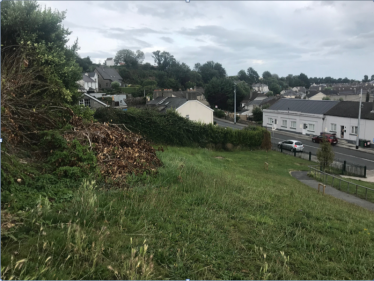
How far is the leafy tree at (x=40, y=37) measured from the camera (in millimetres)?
10484

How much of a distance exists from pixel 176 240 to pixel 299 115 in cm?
4244

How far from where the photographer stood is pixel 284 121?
46344 millimetres

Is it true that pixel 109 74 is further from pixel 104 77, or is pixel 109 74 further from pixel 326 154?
pixel 326 154

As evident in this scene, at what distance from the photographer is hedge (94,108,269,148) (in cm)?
1980

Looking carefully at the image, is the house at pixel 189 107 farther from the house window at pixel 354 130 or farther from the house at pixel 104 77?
the house at pixel 104 77

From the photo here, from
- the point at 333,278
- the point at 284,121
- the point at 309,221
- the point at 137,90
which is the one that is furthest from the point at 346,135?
the point at 137,90

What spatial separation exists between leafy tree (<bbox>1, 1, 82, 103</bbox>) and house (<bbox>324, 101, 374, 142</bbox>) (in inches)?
1323

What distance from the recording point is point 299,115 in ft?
141

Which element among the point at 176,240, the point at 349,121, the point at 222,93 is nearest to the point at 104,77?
the point at 222,93

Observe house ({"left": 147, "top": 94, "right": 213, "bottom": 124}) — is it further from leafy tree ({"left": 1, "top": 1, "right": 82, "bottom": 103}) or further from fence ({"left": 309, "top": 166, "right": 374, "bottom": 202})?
leafy tree ({"left": 1, "top": 1, "right": 82, "bottom": 103})

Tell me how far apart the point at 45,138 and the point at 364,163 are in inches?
1099

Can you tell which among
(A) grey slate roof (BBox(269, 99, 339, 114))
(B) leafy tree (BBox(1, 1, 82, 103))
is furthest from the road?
(B) leafy tree (BBox(1, 1, 82, 103))

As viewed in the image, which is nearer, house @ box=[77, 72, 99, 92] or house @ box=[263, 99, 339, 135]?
house @ box=[263, 99, 339, 135]

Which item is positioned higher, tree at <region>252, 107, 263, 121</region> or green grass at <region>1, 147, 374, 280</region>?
green grass at <region>1, 147, 374, 280</region>
